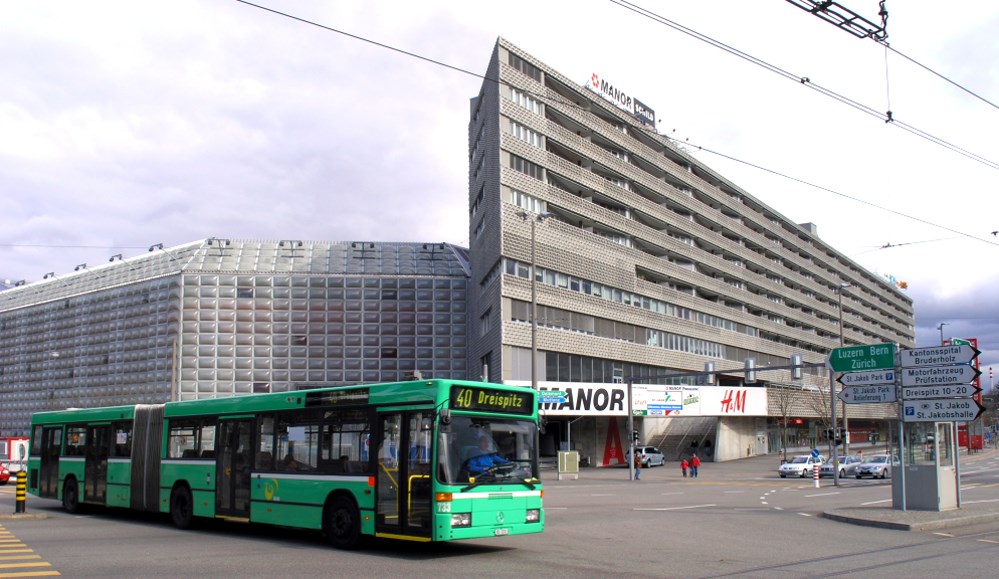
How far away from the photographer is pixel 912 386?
68.4ft

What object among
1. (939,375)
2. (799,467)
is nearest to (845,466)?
(799,467)

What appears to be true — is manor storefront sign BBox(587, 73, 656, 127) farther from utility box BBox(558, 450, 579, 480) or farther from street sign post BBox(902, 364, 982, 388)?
street sign post BBox(902, 364, 982, 388)

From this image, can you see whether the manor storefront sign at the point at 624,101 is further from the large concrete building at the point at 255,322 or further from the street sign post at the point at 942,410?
the street sign post at the point at 942,410

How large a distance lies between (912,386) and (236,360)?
4974cm

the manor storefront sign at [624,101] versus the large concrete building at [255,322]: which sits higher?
the manor storefront sign at [624,101]

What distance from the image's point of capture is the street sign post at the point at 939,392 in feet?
65.3

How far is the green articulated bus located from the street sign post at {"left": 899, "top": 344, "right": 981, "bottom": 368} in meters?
10.9

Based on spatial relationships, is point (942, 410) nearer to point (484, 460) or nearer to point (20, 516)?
point (484, 460)

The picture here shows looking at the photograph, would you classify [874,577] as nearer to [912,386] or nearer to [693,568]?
[693,568]

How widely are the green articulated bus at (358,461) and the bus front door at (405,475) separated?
0.02m

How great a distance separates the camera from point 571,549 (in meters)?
14.7

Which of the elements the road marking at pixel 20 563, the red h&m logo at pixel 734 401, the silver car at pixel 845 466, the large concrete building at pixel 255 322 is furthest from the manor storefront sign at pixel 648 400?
the road marking at pixel 20 563

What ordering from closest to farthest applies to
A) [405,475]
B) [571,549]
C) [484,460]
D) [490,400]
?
[405,475], [484,460], [490,400], [571,549]

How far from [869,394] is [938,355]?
1885mm
